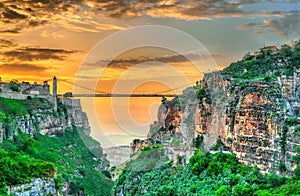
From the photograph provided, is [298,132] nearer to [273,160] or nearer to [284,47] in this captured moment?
[273,160]

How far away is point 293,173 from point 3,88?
37781 mm

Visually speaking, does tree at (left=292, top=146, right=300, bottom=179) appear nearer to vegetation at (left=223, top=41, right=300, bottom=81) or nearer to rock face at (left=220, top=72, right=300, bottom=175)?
rock face at (left=220, top=72, right=300, bottom=175)

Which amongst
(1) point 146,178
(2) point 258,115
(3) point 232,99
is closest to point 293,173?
(2) point 258,115

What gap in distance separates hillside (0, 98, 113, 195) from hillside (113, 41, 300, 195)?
674 centimetres

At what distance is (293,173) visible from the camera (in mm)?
27375

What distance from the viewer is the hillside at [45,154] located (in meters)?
→ 35.0

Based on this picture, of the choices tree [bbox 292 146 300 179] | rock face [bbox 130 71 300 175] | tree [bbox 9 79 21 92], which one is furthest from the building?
tree [bbox 292 146 300 179]

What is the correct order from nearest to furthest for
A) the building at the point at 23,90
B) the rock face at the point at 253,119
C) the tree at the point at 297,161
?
the tree at the point at 297,161 → the rock face at the point at 253,119 → the building at the point at 23,90

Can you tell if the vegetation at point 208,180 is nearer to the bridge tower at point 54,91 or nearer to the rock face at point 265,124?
the rock face at point 265,124

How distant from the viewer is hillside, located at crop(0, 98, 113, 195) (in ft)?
115

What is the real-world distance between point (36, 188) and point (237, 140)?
559 inches

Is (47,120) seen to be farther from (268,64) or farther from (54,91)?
(268,64)

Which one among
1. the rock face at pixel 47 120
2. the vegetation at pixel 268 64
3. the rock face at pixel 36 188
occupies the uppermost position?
the vegetation at pixel 268 64

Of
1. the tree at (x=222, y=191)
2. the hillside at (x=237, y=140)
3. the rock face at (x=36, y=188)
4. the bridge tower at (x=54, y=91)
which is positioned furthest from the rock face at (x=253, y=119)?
the bridge tower at (x=54, y=91)
